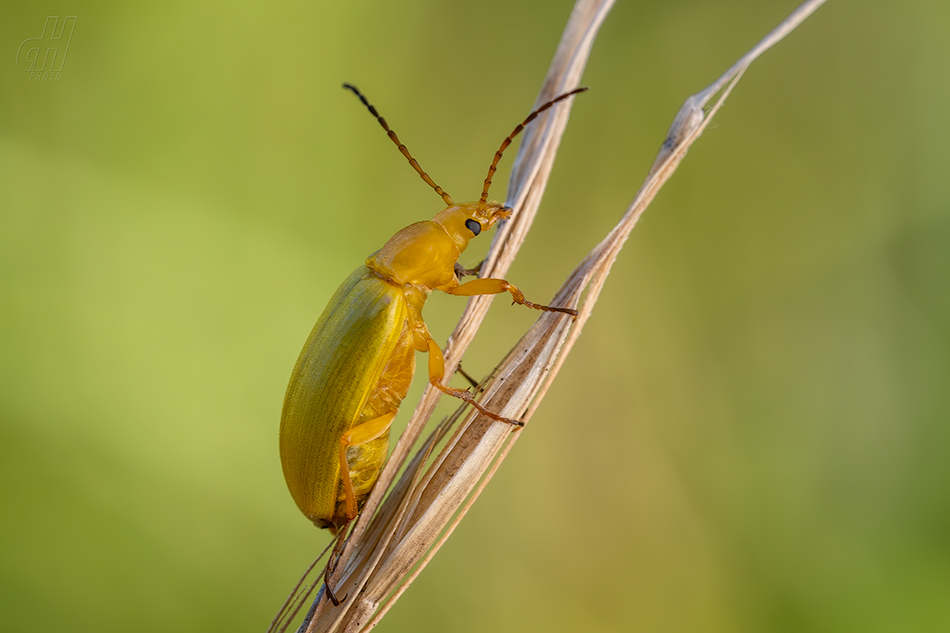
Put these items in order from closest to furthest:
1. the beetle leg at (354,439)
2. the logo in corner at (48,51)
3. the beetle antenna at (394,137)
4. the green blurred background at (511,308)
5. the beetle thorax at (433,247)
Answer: the beetle antenna at (394,137)
the beetle leg at (354,439)
the beetle thorax at (433,247)
the green blurred background at (511,308)
the logo in corner at (48,51)

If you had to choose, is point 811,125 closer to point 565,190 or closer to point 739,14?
point 739,14

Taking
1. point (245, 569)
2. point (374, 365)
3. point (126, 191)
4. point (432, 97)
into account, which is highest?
point (126, 191)

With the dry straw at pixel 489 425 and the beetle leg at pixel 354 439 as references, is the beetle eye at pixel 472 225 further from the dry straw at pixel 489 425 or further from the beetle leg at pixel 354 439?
the beetle leg at pixel 354 439

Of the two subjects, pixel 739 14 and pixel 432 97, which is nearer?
pixel 739 14

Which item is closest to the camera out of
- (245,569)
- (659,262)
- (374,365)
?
(374,365)

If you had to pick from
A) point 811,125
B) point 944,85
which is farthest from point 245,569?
point 944,85

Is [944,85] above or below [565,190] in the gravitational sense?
below

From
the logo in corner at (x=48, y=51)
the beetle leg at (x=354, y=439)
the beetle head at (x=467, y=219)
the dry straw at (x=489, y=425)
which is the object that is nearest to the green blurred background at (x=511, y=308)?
the logo in corner at (x=48, y=51)
